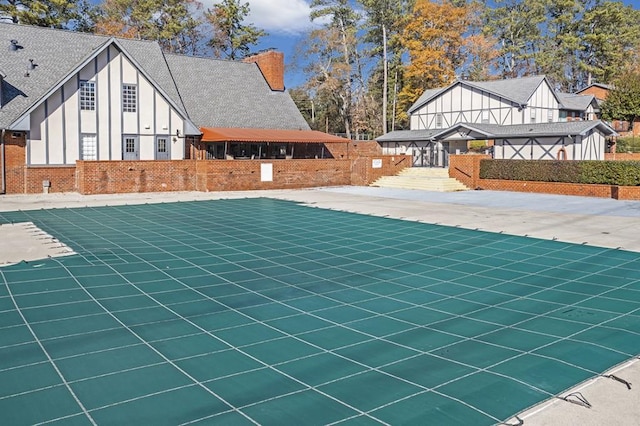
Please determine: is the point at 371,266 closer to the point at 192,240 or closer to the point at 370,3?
the point at 192,240

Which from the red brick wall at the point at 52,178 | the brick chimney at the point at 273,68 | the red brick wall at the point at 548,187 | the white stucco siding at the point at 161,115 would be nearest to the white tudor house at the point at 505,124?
the red brick wall at the point at 548,187

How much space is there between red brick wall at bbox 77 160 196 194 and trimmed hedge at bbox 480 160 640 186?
14027mm

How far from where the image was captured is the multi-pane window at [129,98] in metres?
24.5

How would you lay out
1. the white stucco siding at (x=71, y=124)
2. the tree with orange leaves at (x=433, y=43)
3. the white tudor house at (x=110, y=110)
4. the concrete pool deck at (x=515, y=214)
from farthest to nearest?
the tree with orange leaves at (x=433, y=43) → the white stucco siding at (x=71, y=124) → the white tudor house at (x=110, y=110) → the concrete pool deck at (x=515, y=214)

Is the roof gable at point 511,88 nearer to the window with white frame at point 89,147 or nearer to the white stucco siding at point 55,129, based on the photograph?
the window with white frame at point 89,147

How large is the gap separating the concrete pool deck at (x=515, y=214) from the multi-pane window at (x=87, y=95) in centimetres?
432

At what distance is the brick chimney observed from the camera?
3456 cm

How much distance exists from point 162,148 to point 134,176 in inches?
135

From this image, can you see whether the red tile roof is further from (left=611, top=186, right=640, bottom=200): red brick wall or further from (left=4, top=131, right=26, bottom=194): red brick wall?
(left=611, top=186, right=640, bottom=200): red brick wall

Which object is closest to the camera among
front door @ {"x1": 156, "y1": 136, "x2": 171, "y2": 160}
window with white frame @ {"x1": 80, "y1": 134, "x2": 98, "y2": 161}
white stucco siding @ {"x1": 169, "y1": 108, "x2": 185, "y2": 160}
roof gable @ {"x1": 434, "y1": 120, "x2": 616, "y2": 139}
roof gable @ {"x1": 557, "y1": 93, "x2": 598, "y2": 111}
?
window with white frame @ {"x1": 80, "y1": 134, "x2": 98, "y2": 161}

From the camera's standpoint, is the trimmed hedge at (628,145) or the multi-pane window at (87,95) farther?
the trimmed hedge at (628,145)

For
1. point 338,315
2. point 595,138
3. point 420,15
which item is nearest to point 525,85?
point 595,138

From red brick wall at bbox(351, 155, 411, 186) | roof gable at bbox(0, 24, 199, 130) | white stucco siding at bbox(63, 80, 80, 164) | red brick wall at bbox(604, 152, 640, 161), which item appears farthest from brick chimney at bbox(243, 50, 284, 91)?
red brick wall at bbox(604, 152, 640, 161)

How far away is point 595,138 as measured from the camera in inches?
1272
